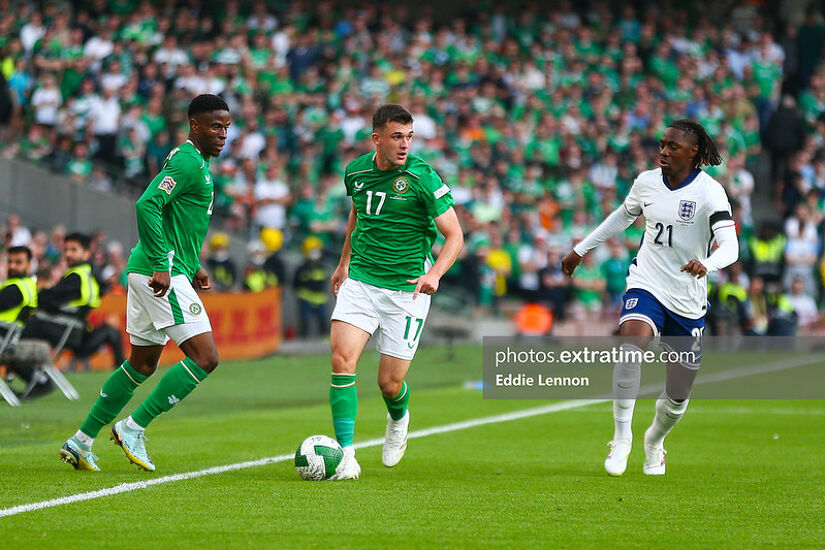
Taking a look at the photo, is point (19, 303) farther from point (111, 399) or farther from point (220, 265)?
point (220, 265)

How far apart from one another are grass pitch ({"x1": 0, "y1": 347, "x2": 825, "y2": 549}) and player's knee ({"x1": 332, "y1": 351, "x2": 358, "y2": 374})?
0.70 m

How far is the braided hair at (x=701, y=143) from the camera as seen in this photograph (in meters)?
9.16

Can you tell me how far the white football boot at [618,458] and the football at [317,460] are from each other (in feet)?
6.00

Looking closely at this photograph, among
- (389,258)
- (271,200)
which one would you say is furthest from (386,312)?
(271,200)

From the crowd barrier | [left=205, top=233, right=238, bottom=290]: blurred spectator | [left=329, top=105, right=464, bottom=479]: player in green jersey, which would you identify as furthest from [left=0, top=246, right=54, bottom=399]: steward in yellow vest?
[left=205, top=233, right=238, bottom=290]: blurred spectator

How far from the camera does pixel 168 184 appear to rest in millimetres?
8469

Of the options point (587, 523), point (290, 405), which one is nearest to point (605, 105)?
point (290, 405)

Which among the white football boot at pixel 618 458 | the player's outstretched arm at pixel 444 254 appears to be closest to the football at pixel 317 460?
the player's outstretched arm at pixel 444 254

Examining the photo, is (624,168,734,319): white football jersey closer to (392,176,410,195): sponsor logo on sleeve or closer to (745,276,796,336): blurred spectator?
(392,176,410,195): sponsor logo on sleeve

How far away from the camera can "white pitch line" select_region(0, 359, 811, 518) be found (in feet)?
24.3

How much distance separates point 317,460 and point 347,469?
22cm

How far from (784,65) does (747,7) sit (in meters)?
3.29

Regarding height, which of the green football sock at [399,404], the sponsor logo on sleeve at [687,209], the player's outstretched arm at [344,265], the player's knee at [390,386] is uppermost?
the sponsor logo on sleeve at [687,209]

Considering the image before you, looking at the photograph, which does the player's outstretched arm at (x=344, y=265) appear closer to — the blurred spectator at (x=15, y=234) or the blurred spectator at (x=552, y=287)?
the blurred spectator at (x=15, y=234)
